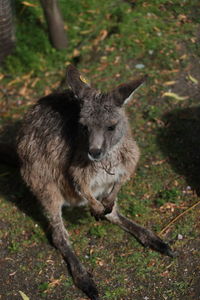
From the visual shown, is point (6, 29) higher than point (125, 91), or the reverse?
point (125, 91)

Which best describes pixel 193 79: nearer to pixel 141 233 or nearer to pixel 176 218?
pixel 176 218

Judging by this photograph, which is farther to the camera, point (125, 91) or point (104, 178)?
point (104, 178)

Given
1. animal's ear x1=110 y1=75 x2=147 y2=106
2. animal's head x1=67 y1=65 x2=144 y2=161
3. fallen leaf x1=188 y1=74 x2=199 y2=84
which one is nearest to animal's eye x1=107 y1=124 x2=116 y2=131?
animal's head x1=67 y1=65 x2=144 y2=161

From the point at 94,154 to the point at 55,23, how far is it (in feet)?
9.55

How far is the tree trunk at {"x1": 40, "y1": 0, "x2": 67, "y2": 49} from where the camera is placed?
564 centimetres

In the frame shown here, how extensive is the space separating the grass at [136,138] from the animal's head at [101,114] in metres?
1.06

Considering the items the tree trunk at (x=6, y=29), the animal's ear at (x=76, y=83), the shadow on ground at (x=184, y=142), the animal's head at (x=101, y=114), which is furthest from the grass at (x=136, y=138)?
the animal's ear at (x=76, y=83)

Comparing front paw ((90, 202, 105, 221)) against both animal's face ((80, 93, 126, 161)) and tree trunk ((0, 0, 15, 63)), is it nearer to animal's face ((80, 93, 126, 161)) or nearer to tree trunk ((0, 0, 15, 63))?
animal's face ((80, 93, 126, 161))

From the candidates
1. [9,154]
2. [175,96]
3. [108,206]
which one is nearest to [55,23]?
[175,96]

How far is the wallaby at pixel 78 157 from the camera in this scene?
3551 mm

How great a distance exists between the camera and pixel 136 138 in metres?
5.07

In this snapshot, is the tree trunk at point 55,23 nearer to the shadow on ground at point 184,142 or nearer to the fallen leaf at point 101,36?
the fallen leaf at point 101,36

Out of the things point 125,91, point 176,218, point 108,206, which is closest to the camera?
point 125,91

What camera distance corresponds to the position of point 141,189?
4.65m
